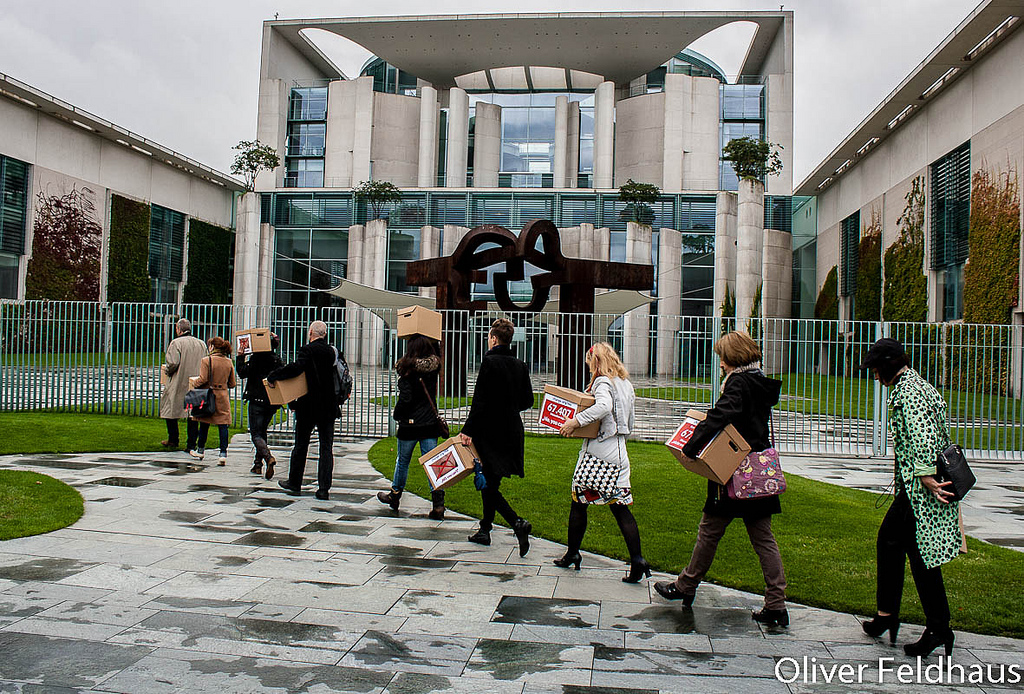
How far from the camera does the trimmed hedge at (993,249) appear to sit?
812 inches

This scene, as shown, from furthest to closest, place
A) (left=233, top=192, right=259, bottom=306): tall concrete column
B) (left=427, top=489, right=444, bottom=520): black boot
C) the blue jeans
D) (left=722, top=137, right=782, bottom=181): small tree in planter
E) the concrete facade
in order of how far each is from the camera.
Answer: (left=233, top=192, right=259, bottom=306): tall concrete column → (left=722, top=137, right=782, bottom=181): small tree in planter → the concrete facade → the blue jeans → (left=427, top=489, right=444, bottom=520): black boot

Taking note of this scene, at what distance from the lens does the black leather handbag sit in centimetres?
398

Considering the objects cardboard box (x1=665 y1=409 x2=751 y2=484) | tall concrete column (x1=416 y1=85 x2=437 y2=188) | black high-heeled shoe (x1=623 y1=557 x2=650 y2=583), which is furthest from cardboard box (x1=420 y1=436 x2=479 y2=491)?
Answer: tall concrete column (x1=416 y1=85 x2=437 y2=188)

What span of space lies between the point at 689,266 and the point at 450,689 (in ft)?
109

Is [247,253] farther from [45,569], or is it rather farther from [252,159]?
[45,569]

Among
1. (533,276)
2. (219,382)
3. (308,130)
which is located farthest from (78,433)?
(308,130)

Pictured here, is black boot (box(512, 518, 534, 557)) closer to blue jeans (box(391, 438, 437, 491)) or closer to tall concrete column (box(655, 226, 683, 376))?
blue jeans (box(391, 438, 437, 491))

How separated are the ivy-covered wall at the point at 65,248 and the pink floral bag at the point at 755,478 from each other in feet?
110

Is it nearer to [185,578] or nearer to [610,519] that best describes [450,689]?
[185,578]

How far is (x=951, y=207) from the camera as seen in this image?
24609 millimetres

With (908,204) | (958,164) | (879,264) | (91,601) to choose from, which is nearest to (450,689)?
(91,601)

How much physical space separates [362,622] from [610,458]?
195cm

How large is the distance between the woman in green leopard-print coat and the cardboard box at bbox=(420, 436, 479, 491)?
2.97 m

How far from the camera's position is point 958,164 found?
2423 cm
